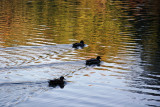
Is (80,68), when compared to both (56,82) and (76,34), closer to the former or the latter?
(56,82)

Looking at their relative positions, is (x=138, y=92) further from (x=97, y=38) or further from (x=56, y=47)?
(x=97, y=38)

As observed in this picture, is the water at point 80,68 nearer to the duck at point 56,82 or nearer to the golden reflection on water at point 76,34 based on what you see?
the golden reflection on water at point 76,34

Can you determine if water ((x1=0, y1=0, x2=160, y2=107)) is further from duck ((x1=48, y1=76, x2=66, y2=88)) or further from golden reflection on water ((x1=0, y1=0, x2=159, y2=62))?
duck ((x1=48, y1=76, x2=66, y2=88))

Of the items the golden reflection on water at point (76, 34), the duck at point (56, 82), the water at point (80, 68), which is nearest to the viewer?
the water at point (80, 68)

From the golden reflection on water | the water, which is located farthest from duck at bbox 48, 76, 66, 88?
the golden reflection on water

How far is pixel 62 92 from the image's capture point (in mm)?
18734

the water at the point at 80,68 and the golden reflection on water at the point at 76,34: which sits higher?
the golden reflection on water at the point at 76,34

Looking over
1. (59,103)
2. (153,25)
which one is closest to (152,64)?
(59,103)

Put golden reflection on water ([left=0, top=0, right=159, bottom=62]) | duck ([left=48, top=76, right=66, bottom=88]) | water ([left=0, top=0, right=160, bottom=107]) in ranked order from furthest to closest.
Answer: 1. golden reflection on water ([left=0, top=0, right=159, bottom=62])
2. duck ([left=48, top=76, right=66, bottom=88])
3. water ([left=0, top=0, right=160, bottom=107])

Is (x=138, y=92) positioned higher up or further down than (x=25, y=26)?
further down

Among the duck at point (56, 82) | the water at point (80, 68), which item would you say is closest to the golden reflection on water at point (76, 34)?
the water at point (80, 68)

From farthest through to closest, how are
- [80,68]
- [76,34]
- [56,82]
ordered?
[76,34]
[80,68]
[56,82]

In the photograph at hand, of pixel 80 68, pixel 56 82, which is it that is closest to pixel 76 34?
pixel 80 68

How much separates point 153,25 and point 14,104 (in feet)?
117
